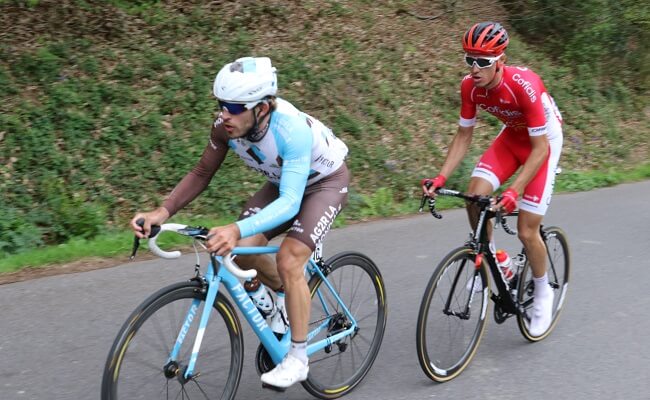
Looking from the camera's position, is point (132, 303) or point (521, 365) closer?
point (521, 365)

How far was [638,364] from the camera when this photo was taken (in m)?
4.85

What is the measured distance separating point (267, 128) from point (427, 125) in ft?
25.5

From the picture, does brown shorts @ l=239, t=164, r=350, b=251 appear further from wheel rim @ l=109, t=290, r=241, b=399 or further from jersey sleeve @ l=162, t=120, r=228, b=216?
wheel rim @ l=109, t=290, r=241, b=399

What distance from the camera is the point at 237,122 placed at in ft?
12.1

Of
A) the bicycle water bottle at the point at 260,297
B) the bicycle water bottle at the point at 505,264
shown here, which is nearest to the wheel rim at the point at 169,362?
the bicycle water bottle at the point at 260,297

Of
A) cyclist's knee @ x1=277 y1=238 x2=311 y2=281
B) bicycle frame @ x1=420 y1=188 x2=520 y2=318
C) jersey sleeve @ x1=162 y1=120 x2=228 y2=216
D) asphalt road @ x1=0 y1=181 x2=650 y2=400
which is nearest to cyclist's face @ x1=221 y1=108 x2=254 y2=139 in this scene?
jersey sleeve @ x1=162 y1=120 x2=228 y2=216

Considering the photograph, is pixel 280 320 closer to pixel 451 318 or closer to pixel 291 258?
pixel 291 258

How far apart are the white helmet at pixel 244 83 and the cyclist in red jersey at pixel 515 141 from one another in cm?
149

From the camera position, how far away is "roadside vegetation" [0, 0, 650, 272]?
805 cm

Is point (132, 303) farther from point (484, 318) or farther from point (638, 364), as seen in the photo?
point (638, 364)

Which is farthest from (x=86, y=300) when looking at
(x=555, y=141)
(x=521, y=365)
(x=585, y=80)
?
(x=585, y=80)

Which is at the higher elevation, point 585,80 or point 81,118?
point 81,118

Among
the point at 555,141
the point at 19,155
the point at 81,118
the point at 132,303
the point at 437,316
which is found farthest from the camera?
the point at 81,118

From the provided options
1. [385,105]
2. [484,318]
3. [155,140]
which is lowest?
[385,105]
